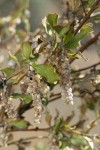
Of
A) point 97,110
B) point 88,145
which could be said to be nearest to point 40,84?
point 88,145

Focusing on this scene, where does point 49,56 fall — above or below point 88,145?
above

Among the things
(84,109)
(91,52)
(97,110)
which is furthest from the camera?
(91,52)

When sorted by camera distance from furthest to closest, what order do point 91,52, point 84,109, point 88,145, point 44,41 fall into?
point 91,52 < point 84,109 < point 88,145 < point 44,41

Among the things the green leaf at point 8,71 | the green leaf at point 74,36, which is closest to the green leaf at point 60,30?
the green leaf at point 74,36

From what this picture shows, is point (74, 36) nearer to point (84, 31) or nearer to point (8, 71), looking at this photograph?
point (84, 31)

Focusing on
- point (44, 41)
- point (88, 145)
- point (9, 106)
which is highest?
point (44, 41)

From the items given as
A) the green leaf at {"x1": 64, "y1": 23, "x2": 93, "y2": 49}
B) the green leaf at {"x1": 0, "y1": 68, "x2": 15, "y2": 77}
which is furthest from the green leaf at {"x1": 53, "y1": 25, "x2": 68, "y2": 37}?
the green leaf at {"x1": 0, "y1": 68, "x2": 15, "y2": 77}

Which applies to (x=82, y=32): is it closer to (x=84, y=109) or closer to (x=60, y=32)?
(x=60, y=32)

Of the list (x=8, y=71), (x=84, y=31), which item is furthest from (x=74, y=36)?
(x=8, y=71)

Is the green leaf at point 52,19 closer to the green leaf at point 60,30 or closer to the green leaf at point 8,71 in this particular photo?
the green leaf at point 60,30
